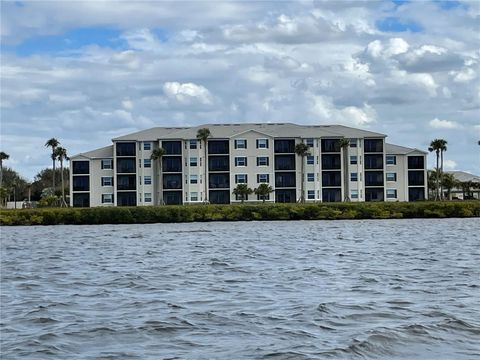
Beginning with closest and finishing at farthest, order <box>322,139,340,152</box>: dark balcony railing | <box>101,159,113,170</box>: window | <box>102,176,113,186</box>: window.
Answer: <box>322,139,340,152</box>: dark balcony railing
<box>102,176,113,186</box>: window
<box>101,159,113,170</box>: window

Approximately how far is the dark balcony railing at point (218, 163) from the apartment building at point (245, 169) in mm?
88

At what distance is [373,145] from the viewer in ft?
352

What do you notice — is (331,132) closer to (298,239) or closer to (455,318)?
(298,239)

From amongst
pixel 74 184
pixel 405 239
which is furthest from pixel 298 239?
pixel 74 184

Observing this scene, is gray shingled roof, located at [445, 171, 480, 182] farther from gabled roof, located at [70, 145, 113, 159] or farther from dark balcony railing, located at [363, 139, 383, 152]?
gabled roof, located at [70, 145, 113, 159]

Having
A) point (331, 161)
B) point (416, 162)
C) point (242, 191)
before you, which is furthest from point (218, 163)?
point (416, 162)

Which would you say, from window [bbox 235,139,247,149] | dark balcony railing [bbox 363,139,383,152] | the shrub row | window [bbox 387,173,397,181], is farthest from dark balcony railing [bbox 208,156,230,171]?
window [bbox 387,173,397,181]

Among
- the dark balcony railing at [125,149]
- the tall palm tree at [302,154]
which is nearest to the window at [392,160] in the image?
the tall palm tree at [302,154]

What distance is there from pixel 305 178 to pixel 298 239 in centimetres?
5462

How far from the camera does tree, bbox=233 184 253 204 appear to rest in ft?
328

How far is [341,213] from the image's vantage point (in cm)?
8656

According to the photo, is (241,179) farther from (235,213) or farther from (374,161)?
(374,161)

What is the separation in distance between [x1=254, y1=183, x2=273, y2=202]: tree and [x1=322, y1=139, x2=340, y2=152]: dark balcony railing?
33.1 feet

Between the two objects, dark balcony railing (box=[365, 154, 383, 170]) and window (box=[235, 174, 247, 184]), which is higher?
dark balcony railing (box=[365, 154, 383, 170])
